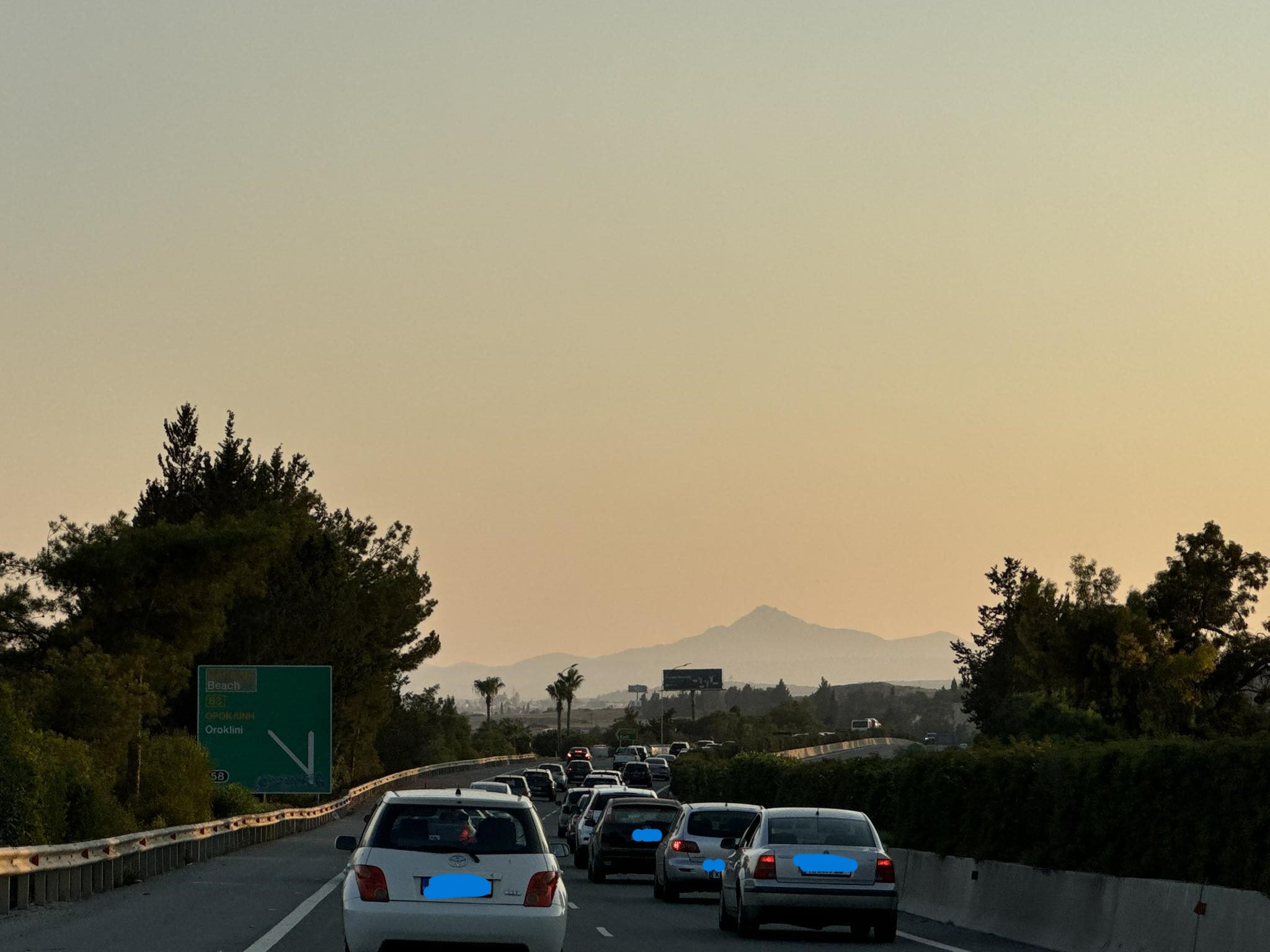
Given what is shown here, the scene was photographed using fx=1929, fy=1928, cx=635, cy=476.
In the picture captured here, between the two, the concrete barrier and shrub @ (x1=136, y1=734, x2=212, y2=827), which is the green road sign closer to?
shrub @ (x1=136, y1=734, x2=212, y2=827)

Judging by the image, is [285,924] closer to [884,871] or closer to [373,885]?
[884,871]

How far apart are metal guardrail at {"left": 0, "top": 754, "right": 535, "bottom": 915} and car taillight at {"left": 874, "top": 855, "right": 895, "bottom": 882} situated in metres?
10.4

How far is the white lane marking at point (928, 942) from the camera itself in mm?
20453

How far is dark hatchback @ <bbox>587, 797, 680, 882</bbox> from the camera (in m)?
33.3

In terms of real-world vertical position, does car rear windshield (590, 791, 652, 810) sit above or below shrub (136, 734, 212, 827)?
below

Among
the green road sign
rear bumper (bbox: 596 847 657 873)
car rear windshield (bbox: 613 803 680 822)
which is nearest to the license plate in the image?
rear bumper (bbox: 596 847 657 873)

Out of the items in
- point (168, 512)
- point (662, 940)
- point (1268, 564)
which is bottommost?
point (662, 940)

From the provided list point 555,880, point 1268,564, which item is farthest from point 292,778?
point 555,880

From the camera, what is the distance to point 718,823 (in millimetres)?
28141

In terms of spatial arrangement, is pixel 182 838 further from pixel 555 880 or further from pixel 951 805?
pixel 555 880

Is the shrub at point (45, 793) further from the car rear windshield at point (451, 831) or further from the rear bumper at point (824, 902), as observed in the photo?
the car rear windshield at point (451, 831)

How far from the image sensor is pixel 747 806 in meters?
28.6

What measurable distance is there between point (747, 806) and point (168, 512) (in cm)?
5626

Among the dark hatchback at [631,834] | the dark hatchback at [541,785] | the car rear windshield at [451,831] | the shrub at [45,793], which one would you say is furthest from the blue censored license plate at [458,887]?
the dark hatchback at [541,785]
